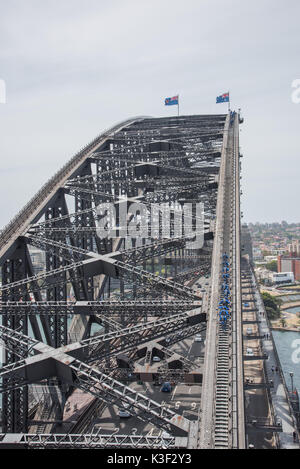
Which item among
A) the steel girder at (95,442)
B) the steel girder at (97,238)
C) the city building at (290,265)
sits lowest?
the city building at (290,265)

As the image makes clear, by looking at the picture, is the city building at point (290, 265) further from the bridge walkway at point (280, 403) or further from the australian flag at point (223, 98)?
the bridge walkway at point (280, 403)

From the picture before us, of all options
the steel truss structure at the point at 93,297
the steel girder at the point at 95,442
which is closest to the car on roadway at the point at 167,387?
the steel truss structure at the point at 93,297

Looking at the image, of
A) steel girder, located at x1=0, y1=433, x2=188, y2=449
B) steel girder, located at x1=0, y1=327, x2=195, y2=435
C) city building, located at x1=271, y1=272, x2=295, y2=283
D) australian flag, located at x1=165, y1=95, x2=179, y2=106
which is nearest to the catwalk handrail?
steel girder, located at x1=0, y1=327, x2=195, y2=435

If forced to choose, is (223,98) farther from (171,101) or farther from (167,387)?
(167,387)

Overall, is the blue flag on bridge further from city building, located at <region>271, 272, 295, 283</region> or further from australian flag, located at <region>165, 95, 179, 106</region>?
city building, located at <region>271, 272, 295, 283</region>

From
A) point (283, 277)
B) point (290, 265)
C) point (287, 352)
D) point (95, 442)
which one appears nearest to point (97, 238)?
point (95, 442)

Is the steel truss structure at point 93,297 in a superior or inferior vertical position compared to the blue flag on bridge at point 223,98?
inferior
